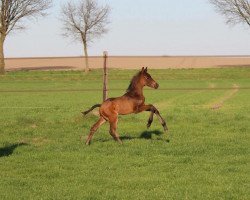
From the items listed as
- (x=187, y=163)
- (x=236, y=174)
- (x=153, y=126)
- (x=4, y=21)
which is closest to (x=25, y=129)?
(x=153, y=126)

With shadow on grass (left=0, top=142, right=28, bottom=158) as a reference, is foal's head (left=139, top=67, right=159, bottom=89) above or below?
above

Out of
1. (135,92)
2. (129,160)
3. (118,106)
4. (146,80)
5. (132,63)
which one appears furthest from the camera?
(132,63)

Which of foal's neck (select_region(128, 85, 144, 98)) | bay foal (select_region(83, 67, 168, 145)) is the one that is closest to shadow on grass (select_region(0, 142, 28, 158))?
bay foal (select_region(83, 67, 168, 145))

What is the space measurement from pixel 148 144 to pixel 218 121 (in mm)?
6038

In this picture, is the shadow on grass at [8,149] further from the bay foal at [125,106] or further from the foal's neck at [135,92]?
the foal's neck at [135,92]

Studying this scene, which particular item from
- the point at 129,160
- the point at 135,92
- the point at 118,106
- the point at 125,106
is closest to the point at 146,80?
the point at 135,92

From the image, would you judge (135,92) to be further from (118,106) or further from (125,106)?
(118,106)

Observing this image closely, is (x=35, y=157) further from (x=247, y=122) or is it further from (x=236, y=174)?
(x=247, y=122)

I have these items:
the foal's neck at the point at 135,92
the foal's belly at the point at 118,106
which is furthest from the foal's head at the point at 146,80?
the foal's belly at the point at 118,106

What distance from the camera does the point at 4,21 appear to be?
203ft

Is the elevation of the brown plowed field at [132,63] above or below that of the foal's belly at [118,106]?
below

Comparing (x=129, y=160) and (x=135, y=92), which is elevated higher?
(x=135, y=92)

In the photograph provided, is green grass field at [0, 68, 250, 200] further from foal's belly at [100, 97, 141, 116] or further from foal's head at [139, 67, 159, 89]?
foal's head at [139, 67, 159, 89]

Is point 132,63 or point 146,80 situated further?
point 132,63
